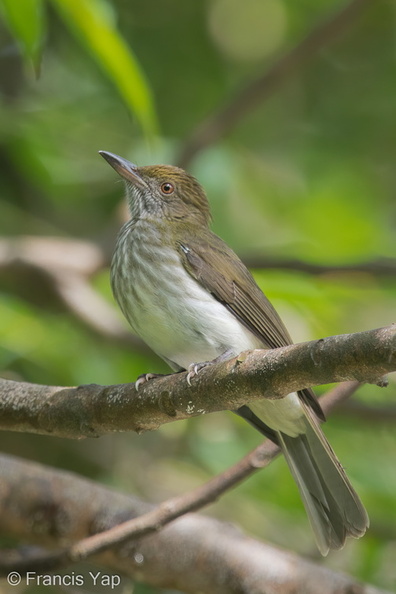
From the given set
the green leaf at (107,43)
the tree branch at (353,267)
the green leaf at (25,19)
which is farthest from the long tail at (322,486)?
the green leaf at (25,19)

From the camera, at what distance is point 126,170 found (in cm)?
463

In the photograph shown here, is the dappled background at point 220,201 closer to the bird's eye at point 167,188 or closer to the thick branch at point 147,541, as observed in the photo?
the bird's eye at point 167,188

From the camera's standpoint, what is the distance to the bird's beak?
14.9 feet

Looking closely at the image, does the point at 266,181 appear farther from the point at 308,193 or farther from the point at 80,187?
the point at 80,187

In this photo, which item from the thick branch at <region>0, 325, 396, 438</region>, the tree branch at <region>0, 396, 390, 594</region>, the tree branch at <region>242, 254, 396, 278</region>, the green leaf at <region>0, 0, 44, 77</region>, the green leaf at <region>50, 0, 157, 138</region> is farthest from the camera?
the tree branch at <region>242, 254, 396, 278</region>

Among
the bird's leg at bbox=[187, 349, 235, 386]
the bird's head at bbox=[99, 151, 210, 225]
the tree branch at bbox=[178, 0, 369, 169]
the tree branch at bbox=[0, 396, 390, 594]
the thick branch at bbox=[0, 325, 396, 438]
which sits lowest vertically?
the tree branch at bbox=[0, 396, 390, 594]

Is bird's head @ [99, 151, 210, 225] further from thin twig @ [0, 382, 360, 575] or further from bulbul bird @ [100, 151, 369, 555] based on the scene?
thin twig @ [0, 382, 360, 575]

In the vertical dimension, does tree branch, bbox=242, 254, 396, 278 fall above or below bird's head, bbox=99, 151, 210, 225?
below

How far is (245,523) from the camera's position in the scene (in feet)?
17.4

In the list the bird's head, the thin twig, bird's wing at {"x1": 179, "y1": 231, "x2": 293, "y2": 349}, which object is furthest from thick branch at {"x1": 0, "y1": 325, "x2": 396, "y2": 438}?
the bird's head

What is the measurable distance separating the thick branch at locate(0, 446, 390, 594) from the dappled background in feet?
2.39

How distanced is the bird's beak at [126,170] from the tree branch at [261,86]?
2.56 feet

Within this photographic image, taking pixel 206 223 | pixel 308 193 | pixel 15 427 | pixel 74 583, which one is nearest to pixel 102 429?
pixel 15 427

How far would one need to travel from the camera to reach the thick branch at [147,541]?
3852 mm
